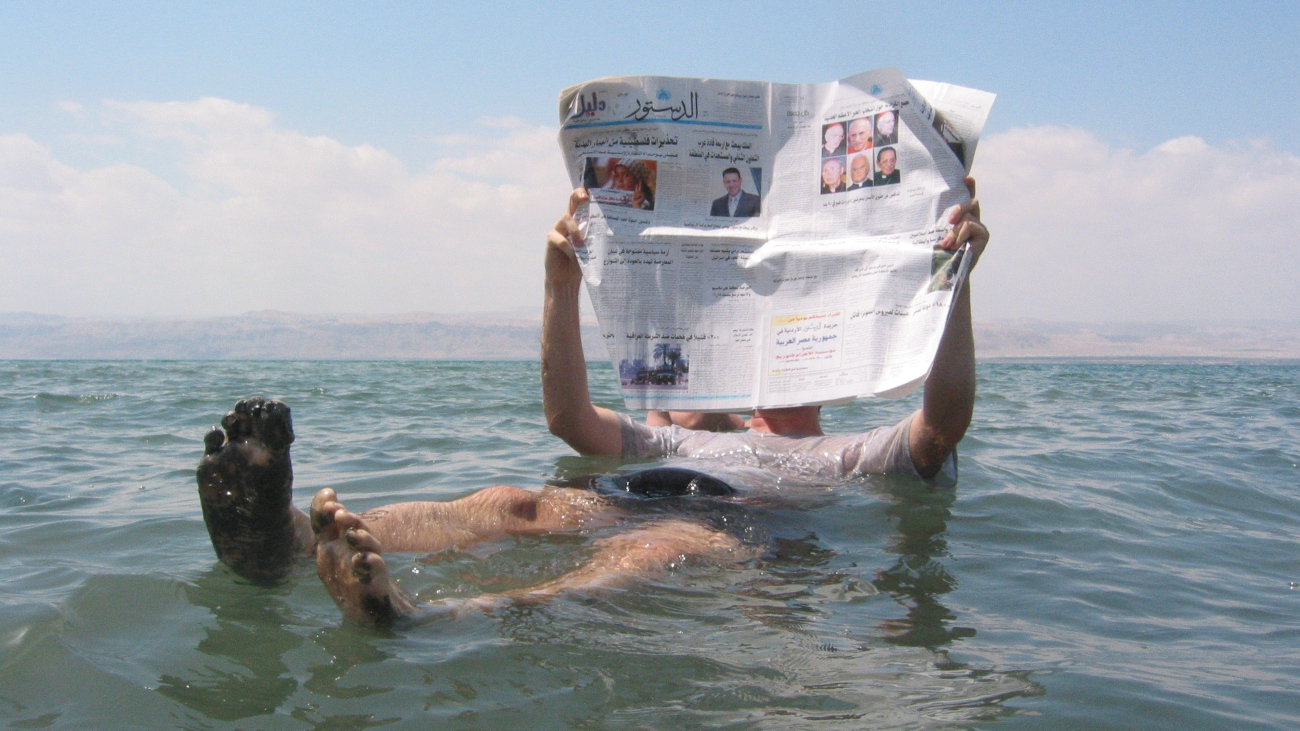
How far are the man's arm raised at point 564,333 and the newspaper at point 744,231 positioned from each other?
0.24 feet

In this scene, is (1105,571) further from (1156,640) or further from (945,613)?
(945,613)

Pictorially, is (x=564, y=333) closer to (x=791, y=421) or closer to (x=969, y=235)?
(x=791, y=421)

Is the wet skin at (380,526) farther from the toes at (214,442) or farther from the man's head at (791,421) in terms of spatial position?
the man's head at (791,421)

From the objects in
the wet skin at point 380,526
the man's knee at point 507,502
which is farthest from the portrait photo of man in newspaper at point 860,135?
the man's knee at point 507,502

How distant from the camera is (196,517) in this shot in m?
3.45

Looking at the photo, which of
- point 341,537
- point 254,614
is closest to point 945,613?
point 341,537

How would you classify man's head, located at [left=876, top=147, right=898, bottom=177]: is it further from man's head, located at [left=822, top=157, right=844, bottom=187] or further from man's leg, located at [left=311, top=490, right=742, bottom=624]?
man's leg, located at [left=311, top=490, right=742, bottom=624]

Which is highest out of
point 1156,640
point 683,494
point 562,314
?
point 562,314

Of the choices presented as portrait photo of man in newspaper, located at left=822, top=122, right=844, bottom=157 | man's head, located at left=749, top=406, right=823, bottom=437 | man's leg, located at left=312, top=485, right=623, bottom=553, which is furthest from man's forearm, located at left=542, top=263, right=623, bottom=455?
portrait photo of man in newspaper, located at left=822, top=122, right=844, bottom=157

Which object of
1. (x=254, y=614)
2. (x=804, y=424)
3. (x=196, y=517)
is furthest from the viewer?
Answer: (x=804, y=424)

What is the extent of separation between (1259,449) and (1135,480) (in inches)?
81.9

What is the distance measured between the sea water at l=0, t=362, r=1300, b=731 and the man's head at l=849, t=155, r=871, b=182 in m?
1.28

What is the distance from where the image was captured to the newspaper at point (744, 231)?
3.15 meters

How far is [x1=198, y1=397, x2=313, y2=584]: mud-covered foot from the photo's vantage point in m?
2.23
